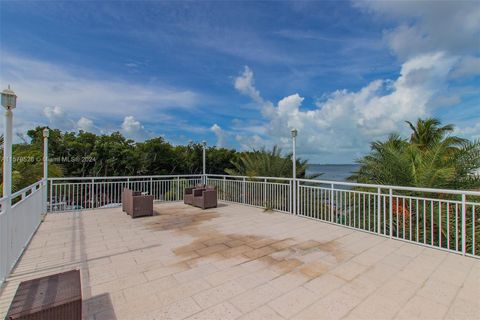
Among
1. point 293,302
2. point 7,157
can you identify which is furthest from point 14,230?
point 293,302

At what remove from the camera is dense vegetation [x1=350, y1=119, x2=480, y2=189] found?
493 centimetres

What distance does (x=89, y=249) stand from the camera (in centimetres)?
357

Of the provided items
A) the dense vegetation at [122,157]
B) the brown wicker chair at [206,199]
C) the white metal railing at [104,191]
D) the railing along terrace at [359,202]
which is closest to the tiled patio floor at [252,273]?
the railing along terrace at [359,202]

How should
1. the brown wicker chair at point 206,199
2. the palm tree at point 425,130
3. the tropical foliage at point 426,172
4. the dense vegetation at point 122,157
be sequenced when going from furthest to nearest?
the palm tree at point 425,130 < the dense vegetation at point 122,157 < the brown wicker chair at point 206,199 < the tropical foliage at point 426,172

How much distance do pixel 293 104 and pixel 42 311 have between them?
46.3 ft

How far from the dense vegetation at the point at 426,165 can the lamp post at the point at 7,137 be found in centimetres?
704

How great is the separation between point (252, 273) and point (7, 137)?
11.5ft

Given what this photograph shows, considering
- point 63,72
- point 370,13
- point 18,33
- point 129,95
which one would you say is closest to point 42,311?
point 18,33

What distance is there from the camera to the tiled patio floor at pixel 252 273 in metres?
2.03

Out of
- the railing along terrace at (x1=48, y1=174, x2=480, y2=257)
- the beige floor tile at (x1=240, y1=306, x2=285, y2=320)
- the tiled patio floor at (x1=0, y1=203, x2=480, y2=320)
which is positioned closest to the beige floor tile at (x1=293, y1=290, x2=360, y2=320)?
the tiled patio floor at (x1=0, y1=203, x2=480, y2=320)

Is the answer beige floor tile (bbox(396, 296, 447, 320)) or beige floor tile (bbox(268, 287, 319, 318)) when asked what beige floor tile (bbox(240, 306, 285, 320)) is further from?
beige floor tile (bbox(396, 296, 447, 320))

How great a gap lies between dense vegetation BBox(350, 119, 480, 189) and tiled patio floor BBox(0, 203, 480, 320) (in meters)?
2.13

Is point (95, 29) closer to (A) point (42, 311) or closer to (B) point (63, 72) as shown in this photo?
(B) point (63, 72)

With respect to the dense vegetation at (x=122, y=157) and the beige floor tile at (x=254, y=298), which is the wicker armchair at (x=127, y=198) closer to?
the dense vegetation at (x=122, y=157)
